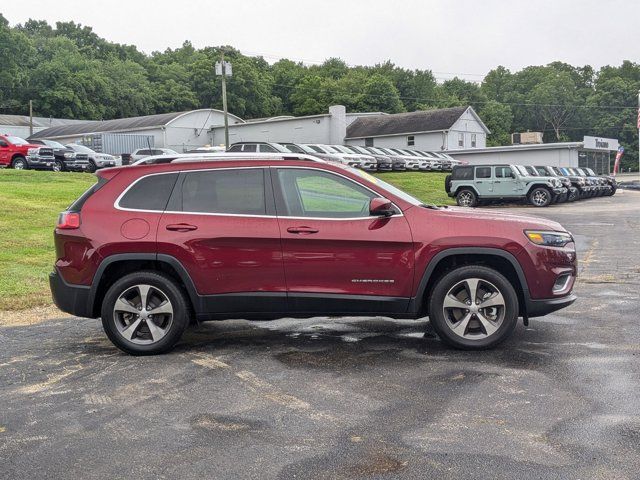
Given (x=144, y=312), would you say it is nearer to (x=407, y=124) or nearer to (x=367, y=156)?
(x=367, y=156)

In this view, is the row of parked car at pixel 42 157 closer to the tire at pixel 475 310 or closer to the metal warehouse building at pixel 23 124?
the tire at pixel 475 310

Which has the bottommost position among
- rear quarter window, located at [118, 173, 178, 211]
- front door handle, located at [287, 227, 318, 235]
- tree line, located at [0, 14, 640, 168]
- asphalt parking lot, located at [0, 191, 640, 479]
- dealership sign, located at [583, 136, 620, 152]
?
asphalt parking lot, located at [0, 191, 640, 479]

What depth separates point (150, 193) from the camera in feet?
20.9

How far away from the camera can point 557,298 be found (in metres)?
6.11

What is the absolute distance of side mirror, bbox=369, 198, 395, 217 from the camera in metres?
5.92

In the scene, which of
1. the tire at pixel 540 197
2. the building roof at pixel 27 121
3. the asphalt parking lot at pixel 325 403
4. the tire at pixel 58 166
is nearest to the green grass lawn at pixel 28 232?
the asphalt parking lot at pixel 325 403

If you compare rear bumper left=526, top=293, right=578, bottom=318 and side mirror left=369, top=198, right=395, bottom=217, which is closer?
side mirror left=369, top=198, right=395, bottom=217

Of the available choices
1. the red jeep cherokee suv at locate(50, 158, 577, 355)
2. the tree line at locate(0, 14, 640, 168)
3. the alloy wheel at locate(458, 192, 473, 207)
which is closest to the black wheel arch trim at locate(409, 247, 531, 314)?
the red jeep cherokee suv at locate(50, 158, 577, 355)

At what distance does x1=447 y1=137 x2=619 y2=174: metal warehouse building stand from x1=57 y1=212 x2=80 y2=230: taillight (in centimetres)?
4638

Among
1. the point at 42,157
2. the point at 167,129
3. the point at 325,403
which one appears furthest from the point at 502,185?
the point at 167,129

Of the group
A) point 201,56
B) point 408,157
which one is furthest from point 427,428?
point 201,56

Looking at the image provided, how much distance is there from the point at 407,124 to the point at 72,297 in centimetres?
5167

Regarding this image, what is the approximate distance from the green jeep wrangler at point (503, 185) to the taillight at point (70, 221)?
22.7 meters

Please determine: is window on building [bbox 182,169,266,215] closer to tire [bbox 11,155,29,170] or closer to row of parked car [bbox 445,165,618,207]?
row of parked car [bbox 445,165,618,207]
